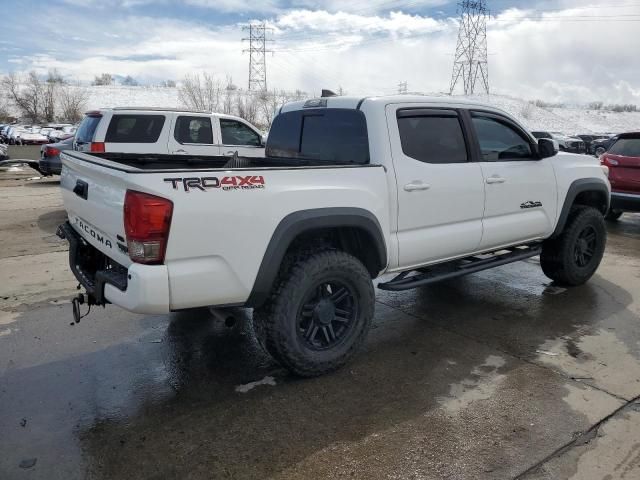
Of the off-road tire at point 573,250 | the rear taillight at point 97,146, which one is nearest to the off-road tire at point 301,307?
the off-road tire at point 573,250

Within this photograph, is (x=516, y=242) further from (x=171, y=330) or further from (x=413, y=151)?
(x=171, y=330)

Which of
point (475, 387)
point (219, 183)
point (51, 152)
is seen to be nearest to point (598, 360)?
point (475, 387)

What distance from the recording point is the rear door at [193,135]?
31.8 ft

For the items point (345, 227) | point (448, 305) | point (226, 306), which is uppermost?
point (345, 227)

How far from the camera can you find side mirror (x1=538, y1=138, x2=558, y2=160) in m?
4.89

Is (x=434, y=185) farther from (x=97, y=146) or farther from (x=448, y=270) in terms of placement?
(x=97, y=146)

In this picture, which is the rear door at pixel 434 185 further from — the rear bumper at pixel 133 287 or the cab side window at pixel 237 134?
the cab side window at pixel 237 134

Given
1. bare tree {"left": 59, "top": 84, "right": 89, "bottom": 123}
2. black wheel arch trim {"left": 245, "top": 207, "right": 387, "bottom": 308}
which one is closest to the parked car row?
black wheel arch trim {"left": 245, "top": 207, "right": 387, "bottom": 308}

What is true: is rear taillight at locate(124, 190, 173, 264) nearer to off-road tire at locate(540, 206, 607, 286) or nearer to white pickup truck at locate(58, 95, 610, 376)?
white pickup truck at locate(58, 95, 610, 376)

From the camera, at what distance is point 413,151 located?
398cm

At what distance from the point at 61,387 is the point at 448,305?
134 inches

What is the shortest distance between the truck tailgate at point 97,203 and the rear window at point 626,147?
8.83 m

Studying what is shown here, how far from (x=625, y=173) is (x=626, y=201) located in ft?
1.65

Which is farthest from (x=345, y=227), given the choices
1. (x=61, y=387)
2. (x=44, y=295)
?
(x=44, y=295)
